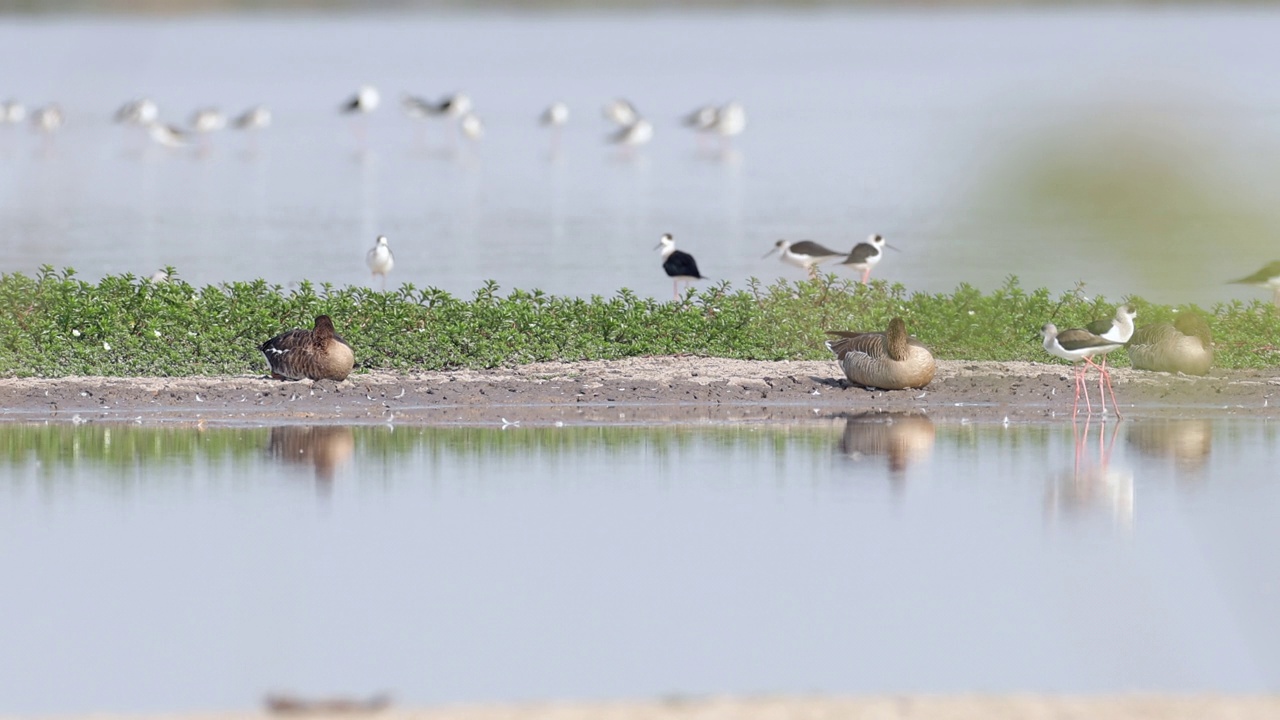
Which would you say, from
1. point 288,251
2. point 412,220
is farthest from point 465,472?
point 412,220

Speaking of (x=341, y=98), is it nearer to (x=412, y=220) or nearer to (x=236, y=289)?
(x=412, y=220)

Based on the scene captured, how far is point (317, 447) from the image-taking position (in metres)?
10.3

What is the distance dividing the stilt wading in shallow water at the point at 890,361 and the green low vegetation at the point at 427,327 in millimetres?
687

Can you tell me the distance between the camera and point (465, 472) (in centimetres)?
948

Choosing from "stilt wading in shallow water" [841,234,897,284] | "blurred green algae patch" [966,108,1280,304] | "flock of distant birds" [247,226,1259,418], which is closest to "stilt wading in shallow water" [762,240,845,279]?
"stilt wading in shallow water" [841,234,897,284]

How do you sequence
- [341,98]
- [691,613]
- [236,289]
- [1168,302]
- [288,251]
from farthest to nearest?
[341,98], [288,251], [236,289], [691,613], [1168,302]

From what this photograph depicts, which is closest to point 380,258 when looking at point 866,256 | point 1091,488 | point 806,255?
point 806,255

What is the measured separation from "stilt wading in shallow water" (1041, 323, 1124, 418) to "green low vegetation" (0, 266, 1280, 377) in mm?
571

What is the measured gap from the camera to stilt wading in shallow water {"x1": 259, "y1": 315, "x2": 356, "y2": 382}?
1198cm

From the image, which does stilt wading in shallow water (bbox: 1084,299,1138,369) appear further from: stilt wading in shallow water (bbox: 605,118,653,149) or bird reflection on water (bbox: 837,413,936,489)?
stilt wading in shallow water (bbox: 605,118,653,149)

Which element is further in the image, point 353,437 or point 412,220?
point 412,220

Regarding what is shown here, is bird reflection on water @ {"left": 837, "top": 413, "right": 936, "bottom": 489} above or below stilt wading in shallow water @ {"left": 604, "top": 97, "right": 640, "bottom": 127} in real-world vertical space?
below

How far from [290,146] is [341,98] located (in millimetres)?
11899

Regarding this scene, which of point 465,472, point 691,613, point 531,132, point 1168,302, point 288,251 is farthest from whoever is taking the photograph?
point 531,132
